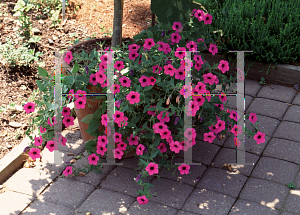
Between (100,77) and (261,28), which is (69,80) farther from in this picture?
(261,28)

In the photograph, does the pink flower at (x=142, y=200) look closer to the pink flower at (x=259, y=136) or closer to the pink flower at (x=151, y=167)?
the pink flower at (x=151, y=167)

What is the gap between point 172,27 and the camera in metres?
2.71

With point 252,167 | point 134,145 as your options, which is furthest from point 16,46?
point 252,167

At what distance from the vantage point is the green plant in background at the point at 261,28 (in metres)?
3.79

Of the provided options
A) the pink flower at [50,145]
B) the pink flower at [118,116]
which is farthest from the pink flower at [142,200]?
the pink flower at [50,145]

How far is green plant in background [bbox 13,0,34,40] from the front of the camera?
14.0 ft

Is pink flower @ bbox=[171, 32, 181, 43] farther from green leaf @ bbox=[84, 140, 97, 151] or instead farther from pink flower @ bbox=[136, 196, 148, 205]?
pink flower @ bbox=[136, 196, 148, 205]

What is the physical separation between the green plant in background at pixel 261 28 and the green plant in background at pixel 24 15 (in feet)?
6.73

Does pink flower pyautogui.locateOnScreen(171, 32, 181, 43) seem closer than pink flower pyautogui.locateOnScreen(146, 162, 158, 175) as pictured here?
No

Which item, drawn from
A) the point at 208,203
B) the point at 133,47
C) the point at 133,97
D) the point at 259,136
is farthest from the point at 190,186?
the point at 133,47

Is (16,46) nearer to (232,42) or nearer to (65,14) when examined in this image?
(65,14)

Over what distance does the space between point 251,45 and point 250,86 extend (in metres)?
0.43

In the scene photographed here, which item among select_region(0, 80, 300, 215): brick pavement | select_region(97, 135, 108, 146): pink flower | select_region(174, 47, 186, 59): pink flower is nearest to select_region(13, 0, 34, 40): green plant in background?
select_region(0, 80, 300, 215): brick pavement

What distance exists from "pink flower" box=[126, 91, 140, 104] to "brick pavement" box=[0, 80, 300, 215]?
0.70 meters
